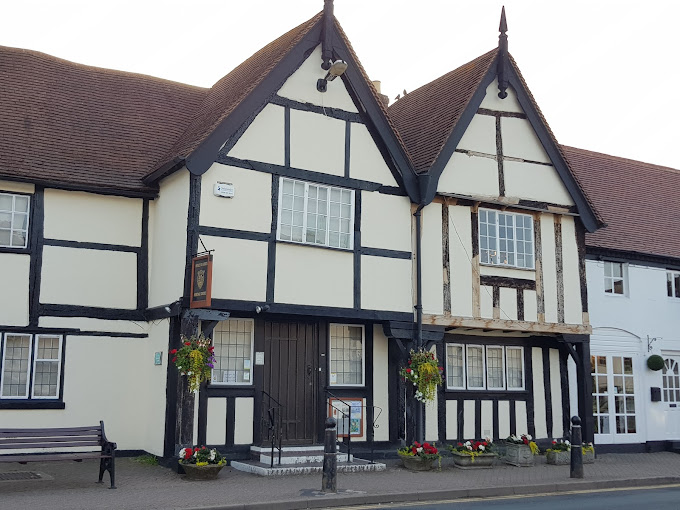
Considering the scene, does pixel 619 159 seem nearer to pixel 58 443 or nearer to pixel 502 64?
pixel 502 64

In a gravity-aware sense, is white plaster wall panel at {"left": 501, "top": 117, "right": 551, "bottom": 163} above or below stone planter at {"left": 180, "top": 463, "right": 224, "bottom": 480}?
above

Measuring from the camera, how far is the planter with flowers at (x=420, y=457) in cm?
1577

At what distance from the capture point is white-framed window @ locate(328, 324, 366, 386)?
17047mm

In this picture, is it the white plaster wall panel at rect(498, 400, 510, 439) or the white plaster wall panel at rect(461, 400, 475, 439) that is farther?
the white plaster wall panel at rect(498, 400, 510, 439)

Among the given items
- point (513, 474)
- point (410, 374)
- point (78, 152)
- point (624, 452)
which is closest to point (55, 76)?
point (78, 152)

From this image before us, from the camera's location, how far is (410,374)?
16.6 m

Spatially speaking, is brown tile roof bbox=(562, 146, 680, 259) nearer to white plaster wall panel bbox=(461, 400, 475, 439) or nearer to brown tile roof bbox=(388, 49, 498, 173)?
brown tile roof bbox=(388, 49, 498, 173)

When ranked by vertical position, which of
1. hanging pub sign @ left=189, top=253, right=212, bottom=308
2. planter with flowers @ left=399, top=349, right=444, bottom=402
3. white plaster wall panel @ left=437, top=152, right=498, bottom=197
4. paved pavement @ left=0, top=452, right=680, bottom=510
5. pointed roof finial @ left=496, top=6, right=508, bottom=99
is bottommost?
paved pavement @ left=0, top=452, right=680, bottom=510

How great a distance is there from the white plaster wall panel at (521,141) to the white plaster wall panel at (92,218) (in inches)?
338

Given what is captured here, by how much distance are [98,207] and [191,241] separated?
299 cm

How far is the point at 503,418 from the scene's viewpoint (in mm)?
18875

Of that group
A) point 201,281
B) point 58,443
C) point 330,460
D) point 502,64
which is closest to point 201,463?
point 58,443

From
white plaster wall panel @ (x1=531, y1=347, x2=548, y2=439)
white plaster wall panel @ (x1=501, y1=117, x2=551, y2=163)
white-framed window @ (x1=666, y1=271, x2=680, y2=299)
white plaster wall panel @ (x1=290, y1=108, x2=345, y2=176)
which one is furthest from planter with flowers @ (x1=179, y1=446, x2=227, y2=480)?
white-framed window @ (x1=666, y1=271, x2=680, y2=299)

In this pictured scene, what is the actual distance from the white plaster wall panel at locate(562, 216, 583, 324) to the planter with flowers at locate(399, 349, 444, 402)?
13.8 ft
